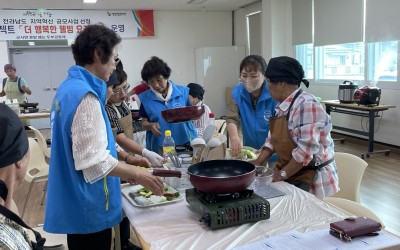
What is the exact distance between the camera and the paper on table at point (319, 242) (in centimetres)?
107

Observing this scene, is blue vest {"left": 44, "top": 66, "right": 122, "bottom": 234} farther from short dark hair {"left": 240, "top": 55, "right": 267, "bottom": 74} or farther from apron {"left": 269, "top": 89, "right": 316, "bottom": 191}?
short dark hair {"left": 240, "top": 55, "right": 267, "bottom": 74}

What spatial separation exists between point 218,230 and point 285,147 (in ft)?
2.22

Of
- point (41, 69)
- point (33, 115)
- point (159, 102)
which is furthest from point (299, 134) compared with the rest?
point (41, 69)

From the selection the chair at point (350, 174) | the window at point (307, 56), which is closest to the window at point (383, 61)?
the window at point (307, 56)

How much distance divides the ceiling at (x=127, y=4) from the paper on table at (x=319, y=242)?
700cm

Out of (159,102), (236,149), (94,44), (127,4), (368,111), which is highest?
(127,4)

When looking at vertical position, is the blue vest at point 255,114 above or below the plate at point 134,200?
above

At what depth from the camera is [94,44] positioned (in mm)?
1348

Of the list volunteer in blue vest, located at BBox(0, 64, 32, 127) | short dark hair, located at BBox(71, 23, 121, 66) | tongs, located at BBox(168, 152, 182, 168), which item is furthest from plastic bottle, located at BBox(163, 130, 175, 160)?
volunteer in blue vest, located at BBox(0, 64, 32, 127)

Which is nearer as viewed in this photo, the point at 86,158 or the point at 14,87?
the point at 86,158

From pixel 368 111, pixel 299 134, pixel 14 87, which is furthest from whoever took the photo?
pixel 14 87

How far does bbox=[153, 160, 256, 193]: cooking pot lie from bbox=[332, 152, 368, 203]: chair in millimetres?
801

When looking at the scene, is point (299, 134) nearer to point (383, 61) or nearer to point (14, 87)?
point (383, 61)

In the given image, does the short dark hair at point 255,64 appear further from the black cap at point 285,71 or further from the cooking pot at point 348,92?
the cooking pot at point 348,92
